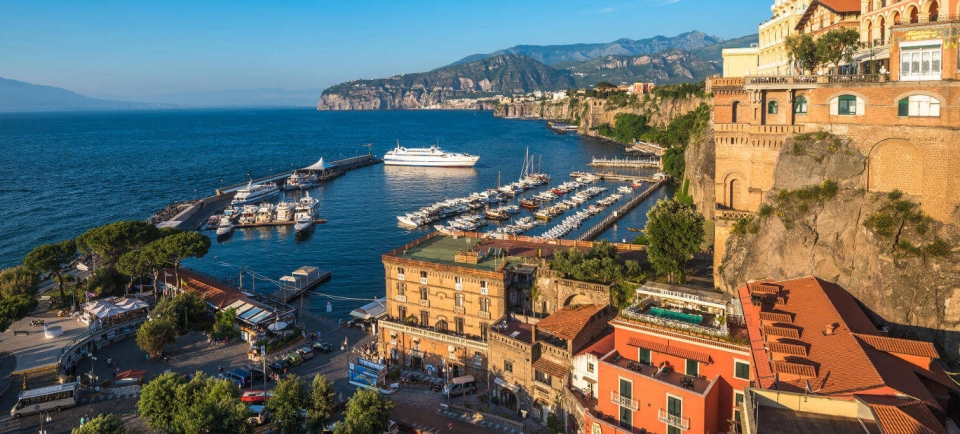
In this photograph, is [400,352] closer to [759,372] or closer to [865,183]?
[759,372]

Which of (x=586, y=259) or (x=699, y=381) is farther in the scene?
(x=586, y=259)

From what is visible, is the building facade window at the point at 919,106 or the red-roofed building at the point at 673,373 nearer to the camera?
the red-roofed building at the point at 673,373

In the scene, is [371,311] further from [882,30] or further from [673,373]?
[882,30]

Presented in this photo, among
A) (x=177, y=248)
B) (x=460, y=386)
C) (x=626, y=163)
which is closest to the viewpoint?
(x=460, y=386)

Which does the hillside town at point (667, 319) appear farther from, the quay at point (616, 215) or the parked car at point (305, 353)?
the quay at point (616, 215)

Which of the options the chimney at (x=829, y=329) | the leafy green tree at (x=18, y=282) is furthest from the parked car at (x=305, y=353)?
the chimney at (x=829, y=329)

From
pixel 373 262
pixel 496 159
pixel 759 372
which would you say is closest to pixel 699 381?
pixel 759 372

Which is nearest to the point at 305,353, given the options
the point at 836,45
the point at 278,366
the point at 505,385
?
the point at 278,366
